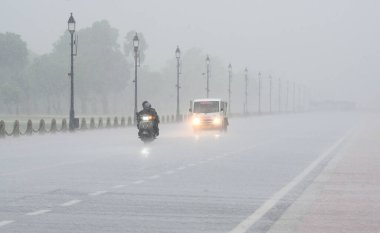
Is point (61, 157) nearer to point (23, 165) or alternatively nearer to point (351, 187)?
point (23, 165)

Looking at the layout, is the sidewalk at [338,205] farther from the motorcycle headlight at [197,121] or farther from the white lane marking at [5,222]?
the motorcycle headlight at [197,121]

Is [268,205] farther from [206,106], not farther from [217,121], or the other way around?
[206,106]

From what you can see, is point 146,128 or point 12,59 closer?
point 146,128

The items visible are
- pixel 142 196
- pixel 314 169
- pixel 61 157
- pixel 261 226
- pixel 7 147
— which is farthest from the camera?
pixel 7 147

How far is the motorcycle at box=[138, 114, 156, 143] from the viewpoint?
4066 cm

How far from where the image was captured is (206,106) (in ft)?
189

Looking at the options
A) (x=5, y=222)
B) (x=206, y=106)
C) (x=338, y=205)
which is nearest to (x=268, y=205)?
(x=338, y=205)

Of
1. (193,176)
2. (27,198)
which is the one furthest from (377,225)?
(193,176)

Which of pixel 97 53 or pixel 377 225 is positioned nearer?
pixel 377 225

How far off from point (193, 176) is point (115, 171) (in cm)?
248

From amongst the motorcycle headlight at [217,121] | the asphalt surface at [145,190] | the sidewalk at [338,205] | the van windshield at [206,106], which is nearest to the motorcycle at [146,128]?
the asphalt surface at [145,190]

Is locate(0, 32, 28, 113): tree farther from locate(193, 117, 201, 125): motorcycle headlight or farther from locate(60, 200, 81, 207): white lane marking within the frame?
locate(60, 200, 81, 207): white lane marking

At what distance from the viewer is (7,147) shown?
35.0 metres

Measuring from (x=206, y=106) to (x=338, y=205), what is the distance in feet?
144
